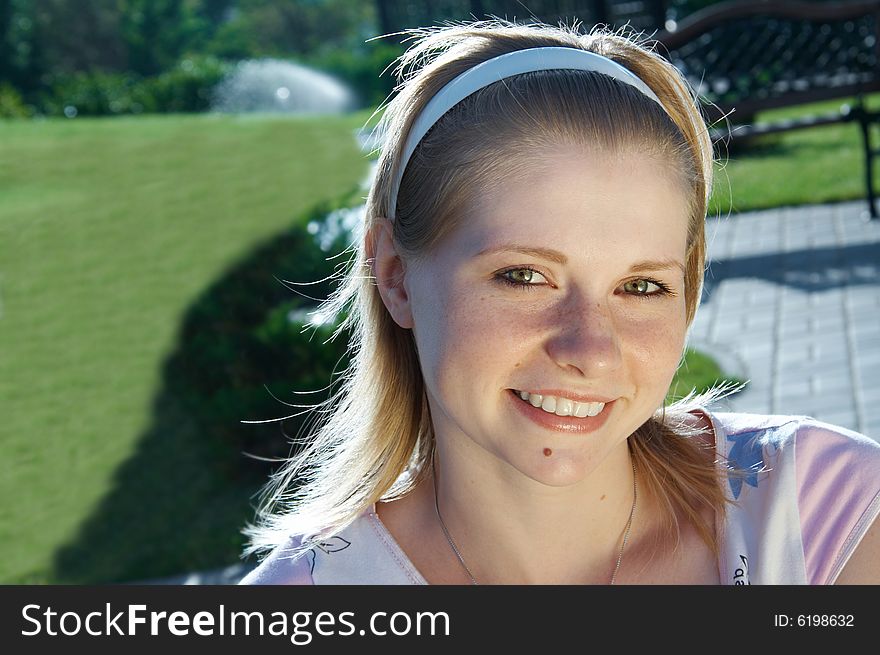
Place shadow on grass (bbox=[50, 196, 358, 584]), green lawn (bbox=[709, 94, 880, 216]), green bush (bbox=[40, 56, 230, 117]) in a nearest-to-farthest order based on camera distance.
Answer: shadow on grass (bbox=[50, 196, 358, 584]), green lawn (bbox=[709, 94, 880, 216]), green bush (bbox=[40, 56, 230, 117])

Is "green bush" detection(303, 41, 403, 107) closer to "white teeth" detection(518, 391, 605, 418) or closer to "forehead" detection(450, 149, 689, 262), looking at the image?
"forehead" detection(450, 149, 689, 262)

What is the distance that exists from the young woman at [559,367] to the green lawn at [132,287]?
2.71 feet

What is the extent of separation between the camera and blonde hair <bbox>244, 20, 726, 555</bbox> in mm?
1607

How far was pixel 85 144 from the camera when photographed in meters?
12.2

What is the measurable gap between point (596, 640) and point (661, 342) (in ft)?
1.37

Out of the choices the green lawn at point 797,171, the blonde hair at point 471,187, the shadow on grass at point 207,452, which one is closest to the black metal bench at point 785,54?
the green lawn at point 797,171

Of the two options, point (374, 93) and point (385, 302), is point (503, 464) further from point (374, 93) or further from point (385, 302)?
point (374, 93)

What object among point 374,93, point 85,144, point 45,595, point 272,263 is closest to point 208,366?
point 272,263

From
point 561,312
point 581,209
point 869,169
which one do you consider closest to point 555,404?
point 561,312

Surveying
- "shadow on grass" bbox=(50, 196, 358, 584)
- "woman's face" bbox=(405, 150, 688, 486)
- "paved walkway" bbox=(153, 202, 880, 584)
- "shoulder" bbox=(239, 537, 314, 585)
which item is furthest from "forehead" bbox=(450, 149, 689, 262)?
"shadow on grass" bbox=(50, 196, 358, 584)

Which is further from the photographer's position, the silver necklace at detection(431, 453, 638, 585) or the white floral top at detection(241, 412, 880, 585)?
the silver necklace at detection(431, 453, 638, 585)

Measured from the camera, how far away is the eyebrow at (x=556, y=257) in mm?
1505

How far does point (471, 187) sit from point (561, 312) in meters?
0.23

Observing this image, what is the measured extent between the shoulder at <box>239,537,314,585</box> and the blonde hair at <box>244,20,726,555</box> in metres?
0.02
